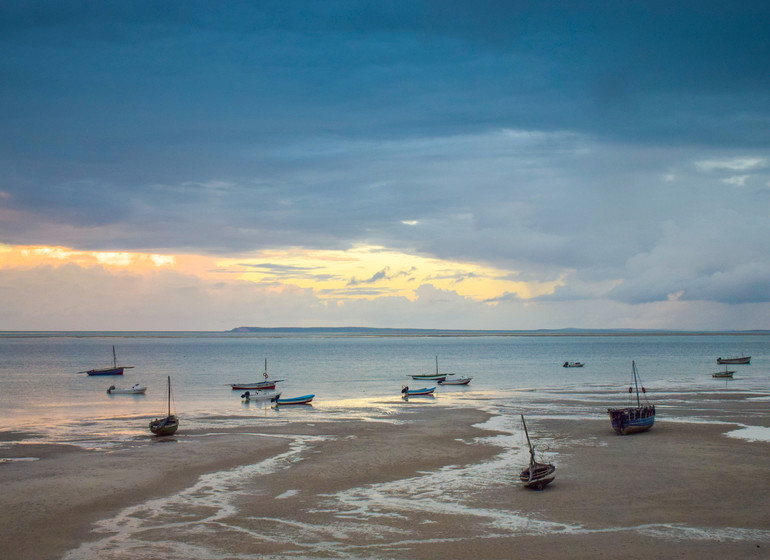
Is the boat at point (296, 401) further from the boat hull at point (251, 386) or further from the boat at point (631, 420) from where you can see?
the boat at point (631, 420)

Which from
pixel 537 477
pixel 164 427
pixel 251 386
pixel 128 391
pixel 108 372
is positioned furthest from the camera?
pixel 108 372

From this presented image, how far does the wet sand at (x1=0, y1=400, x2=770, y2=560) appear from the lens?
2341 centimetres

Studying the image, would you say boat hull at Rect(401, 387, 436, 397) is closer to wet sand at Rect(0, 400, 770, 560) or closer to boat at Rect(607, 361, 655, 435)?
wet sand at Rect(0, 400, 770, 560)

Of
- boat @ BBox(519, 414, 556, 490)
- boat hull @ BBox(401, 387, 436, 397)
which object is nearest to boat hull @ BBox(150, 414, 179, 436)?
boat @ BBox(519, 414, 556, 490)

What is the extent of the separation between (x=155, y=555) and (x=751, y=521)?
2266cm

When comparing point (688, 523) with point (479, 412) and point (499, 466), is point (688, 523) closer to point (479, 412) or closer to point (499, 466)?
point (499, 466)

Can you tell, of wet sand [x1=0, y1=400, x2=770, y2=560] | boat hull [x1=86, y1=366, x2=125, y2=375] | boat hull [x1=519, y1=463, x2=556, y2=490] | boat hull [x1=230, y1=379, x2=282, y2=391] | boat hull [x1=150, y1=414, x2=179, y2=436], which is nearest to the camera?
wet sand [x1=0, y1=400, x2=770, y2=560]

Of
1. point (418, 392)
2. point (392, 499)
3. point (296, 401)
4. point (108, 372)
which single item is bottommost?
point (418, 392)

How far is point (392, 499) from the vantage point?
29.5m

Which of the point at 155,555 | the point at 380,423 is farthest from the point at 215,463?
the point at 380,423

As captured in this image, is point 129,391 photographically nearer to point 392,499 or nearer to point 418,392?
point 418,392

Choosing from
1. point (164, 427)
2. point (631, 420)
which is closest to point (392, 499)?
point (631, 420)

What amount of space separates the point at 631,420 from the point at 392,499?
23.5 meters

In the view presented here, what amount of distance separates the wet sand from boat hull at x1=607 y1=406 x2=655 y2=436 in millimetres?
779
